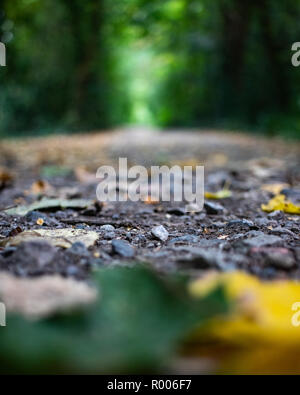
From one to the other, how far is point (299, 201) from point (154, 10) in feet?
33.1

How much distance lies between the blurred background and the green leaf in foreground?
6507mm

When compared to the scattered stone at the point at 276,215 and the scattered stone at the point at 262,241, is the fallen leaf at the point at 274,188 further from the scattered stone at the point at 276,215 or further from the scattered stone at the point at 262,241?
the scattered stone at the point at 262,241

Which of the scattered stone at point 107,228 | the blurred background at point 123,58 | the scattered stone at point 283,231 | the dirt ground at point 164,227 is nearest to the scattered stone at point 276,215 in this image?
the dirt ground at point 164,227

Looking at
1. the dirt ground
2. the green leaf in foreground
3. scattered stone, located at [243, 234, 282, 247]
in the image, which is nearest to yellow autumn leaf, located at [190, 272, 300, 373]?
the green leaf in foreground

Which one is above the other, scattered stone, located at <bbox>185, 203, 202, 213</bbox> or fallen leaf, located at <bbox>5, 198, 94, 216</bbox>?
fallen leaf, located at <bbox>5, 198, 94, 216</bbox>

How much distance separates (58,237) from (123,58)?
522 inches

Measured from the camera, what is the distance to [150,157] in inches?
173

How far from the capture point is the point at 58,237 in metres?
1.24

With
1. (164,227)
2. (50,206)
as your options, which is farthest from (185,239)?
(50,206)

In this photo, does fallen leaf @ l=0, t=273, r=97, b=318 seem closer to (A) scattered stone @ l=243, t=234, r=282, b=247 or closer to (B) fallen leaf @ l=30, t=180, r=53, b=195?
(A) scattered stone @ l=243, t=234, r=282, b=247

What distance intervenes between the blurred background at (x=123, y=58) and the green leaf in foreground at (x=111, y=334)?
6507mm

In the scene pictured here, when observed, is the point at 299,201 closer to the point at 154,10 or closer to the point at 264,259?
the point at 264,259

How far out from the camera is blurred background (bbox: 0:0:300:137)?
28.2 feet
